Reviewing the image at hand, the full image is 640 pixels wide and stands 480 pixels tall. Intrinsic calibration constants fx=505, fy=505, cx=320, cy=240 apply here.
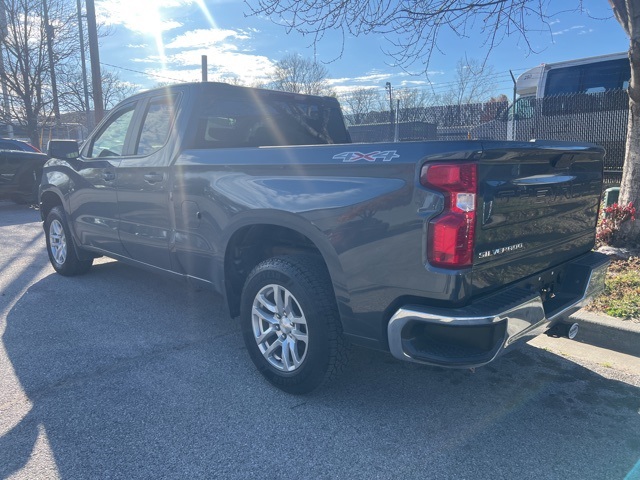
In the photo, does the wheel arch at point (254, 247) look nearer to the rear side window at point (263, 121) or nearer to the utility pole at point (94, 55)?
the rear side window at point (263, 121)

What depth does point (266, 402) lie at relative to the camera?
10.5ft

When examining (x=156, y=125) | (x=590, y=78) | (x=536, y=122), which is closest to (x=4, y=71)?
(x=156, y=125)

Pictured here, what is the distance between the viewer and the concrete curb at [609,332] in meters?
3.90

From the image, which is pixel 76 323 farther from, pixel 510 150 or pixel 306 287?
pixel 510 150

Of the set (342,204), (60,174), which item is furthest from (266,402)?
(60,174)

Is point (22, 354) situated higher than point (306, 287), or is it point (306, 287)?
point (306, 287)

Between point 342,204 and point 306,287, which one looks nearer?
point 342,204

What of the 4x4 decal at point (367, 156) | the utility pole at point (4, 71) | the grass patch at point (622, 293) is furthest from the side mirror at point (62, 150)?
the utility pole at point (4, 71)

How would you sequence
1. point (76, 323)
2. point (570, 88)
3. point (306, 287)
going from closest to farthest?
point (306, 287)
point (76, 323)
point (570, 88)

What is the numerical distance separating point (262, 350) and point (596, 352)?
103 inches

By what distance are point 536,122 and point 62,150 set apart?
10211 mm

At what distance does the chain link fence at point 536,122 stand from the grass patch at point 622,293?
5114 mm

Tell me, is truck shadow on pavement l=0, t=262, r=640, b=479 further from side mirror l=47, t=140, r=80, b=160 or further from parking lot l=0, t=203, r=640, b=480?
side mirror l=47, t=140, r=80, b=160

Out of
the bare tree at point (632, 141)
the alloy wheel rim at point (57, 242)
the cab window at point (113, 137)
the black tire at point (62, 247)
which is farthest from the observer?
the alloy wheel rim at point (57, 242)
